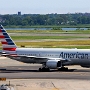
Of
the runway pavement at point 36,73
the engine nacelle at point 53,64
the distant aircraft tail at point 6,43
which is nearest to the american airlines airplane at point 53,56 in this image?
the engine nacelle at point 53,64

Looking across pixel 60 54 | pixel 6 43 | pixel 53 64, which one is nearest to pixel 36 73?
pixel 53 64

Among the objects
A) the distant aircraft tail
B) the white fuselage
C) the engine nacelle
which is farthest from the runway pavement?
the distant aircraft tail

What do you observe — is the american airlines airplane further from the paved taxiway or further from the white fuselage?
the paved taxiway

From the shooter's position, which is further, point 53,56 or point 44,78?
point 53,56

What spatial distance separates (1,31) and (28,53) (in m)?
6.31

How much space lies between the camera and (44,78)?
189ft

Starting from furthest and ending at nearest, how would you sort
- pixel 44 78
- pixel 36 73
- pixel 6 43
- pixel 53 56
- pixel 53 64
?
pixel 6 43, pixel 53 56, pixel 53 64, pixel 36 73, pixel 44 78

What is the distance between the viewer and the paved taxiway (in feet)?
166

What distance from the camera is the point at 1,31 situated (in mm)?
70750

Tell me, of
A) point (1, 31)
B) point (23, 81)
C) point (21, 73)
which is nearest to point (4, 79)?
point (23, 81)

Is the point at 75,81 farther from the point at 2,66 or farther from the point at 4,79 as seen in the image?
the point at 2,66

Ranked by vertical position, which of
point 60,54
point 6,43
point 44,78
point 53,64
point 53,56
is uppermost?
point 6,43

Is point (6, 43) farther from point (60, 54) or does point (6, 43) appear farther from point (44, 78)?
point (44, 78)

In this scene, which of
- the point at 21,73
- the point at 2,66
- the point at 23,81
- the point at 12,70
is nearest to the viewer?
the point at 23,81
